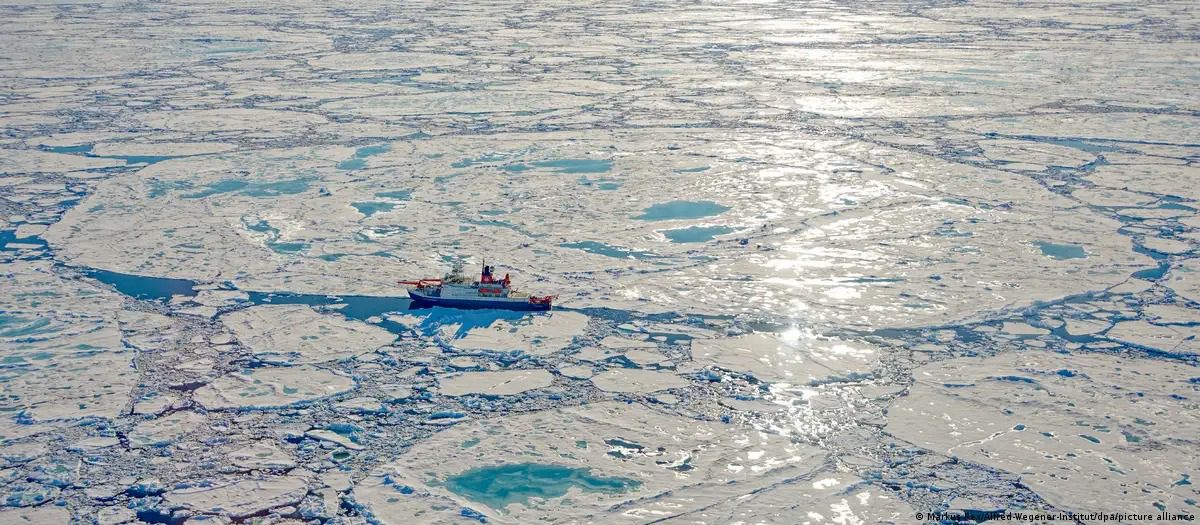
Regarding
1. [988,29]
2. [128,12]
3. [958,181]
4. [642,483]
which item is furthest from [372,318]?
[128,12]

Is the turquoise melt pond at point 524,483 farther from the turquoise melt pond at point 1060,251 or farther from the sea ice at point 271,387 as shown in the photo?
the turquoise melt pond at point 1060,251

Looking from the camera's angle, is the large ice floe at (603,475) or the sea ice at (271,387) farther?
the sea ice at (271,387)

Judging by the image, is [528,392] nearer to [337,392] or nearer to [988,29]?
[337,392]

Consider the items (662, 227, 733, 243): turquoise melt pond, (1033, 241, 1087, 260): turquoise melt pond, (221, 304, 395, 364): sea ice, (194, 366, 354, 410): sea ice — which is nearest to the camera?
(194, 366, 354, 410): sea ice

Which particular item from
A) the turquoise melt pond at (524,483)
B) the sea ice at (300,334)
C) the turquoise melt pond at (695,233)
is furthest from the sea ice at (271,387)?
the turquoise melt pond at (695,233)

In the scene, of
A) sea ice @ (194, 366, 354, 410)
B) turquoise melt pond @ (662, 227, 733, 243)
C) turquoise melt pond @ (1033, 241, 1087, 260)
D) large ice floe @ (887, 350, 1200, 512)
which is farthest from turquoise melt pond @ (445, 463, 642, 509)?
turquoise melt pond @ (1033, 241, 1087, 260)

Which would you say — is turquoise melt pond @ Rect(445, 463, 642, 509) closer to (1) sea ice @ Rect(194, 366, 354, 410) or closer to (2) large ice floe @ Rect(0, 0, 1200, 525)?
(2) large ice floe @ Rect(0, 0, 1200, 525)

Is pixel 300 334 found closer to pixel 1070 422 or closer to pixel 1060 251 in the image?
pixel 1070 422

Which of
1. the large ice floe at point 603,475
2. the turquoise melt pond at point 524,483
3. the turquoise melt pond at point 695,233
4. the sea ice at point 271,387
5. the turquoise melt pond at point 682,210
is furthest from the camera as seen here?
the turquoise melt pond at point 682,210
